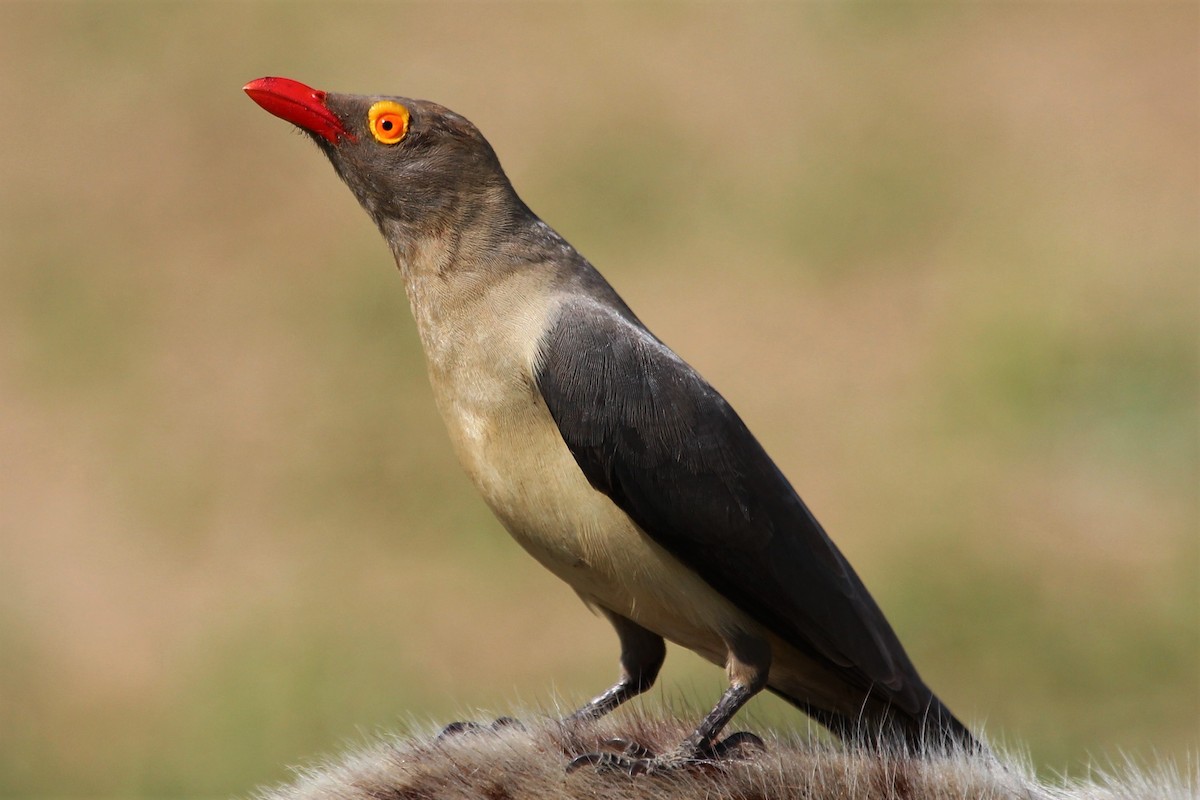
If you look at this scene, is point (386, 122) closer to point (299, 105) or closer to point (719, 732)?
point (299, 105)

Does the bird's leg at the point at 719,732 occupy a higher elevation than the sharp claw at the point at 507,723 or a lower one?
higher

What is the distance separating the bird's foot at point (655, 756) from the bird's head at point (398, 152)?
1855 mm

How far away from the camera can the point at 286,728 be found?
10688 millimetres

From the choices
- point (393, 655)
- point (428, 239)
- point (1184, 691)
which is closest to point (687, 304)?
point (393, 655)

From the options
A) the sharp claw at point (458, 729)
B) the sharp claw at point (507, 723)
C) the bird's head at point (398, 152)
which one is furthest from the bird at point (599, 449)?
the sharp claw at point (458, 729)

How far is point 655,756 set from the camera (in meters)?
4.07

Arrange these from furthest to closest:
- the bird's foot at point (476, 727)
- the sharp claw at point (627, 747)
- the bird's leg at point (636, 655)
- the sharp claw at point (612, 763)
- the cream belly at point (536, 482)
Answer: the bird's leg at point (636, 655) < the cream belly at point (536, 482) < the bird's foot at point (476, 727) < the sharp claw at point (627, 747) < the sharp claw at point (612, 763)

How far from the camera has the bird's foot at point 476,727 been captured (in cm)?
415

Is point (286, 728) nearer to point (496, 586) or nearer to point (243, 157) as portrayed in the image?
point (496, 586)

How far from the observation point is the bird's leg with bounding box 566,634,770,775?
152 inches

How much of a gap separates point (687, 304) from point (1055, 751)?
6.68 m

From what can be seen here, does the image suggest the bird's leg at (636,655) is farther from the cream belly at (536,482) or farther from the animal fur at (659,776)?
the animal fur at (659,776)

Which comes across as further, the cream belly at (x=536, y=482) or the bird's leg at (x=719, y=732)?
the cream belly at (x=536, y=482)

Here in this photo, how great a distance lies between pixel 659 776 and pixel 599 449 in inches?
42.1
